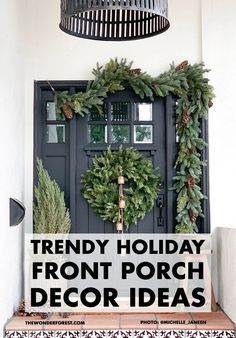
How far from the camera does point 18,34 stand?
467cm

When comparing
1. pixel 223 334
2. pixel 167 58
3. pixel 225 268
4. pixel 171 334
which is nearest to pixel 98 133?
pixel 167 58

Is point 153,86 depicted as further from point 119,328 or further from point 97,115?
point 119,328

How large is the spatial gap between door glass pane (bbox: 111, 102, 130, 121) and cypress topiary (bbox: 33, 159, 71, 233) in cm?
84

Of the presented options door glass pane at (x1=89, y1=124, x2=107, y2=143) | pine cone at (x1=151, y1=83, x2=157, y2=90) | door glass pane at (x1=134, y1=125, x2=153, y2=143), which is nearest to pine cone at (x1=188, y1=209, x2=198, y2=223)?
door glass pane at (x1=134, y1=125, x2=153, y2=143)

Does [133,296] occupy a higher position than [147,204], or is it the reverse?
[147,204]

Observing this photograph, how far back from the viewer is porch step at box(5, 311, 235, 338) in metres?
4.05

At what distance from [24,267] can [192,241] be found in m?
1.51

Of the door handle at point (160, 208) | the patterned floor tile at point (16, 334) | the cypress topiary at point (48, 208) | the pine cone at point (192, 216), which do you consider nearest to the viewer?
the patterned floor tile at point (16, 334)

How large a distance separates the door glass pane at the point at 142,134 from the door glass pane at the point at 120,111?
139 millimetres

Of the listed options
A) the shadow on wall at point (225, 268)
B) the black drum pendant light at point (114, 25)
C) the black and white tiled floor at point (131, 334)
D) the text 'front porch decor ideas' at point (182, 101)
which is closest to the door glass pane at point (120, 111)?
the text 'front porch decor ideas' at point (182, 101)

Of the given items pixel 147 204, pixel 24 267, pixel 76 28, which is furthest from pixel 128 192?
pixel 76 28

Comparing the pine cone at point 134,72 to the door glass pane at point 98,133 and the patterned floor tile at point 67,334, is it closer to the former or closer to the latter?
the door glass pane at point 98,133

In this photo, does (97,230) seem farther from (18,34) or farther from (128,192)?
(18,34)

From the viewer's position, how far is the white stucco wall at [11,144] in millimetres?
4039
